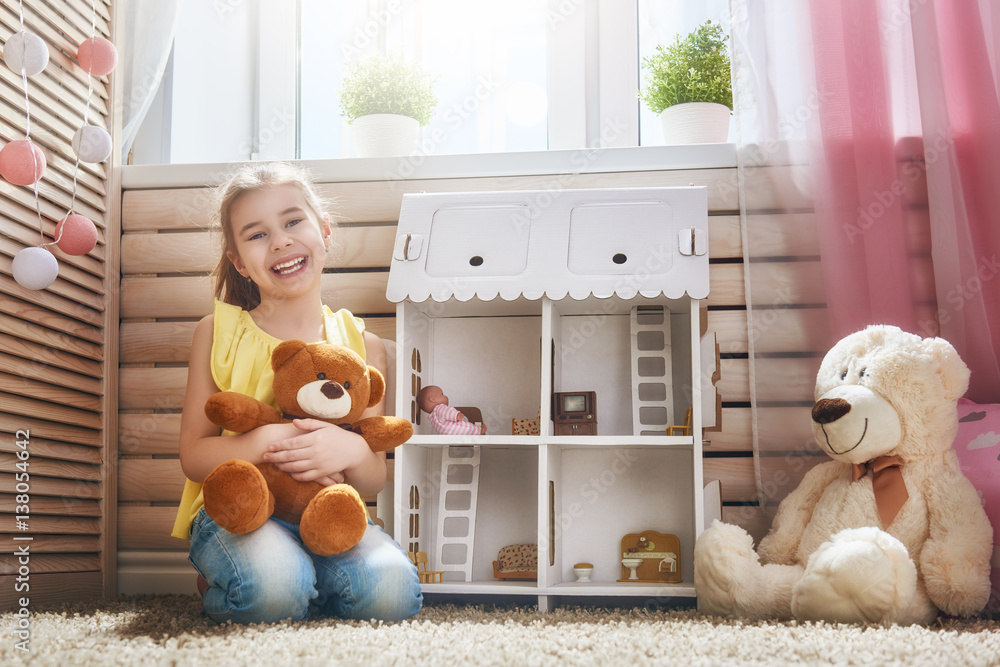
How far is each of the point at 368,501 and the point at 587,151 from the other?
87cm

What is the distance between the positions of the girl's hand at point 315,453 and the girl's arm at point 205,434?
0.02m

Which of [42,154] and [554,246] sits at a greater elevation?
[42,154]

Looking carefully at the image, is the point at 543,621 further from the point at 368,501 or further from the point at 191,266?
the point at 191,266

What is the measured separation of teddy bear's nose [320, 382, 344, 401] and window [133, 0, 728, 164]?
0.94 meters

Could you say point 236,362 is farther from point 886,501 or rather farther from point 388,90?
point 886,501

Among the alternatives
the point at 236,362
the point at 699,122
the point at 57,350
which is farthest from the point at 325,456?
the point at 699,122

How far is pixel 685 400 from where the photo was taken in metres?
1.57

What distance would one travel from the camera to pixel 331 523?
1109mm

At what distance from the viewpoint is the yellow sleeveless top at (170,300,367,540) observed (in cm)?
130

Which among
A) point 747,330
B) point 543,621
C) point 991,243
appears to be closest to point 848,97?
point 991,243

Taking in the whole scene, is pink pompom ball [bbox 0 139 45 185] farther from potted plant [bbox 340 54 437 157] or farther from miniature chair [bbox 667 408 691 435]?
miniature chair [bbox 667 408 691 435]

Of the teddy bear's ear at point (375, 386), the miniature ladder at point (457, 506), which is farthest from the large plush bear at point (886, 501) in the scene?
the teddy bear's ear at point (375, 386)

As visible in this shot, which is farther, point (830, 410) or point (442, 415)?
point (442, 415)

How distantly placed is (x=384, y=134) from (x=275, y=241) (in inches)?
24.5
